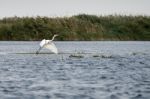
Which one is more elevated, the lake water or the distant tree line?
the distant tree line

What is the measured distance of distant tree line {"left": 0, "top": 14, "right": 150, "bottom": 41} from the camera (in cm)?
6006

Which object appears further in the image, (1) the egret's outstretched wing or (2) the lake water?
(1) the egret's outstretched wing

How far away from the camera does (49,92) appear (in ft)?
57.0

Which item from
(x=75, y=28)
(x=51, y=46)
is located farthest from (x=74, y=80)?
(x=75, y=28)

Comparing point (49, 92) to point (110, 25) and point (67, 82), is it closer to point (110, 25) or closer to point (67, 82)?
point (67, 82)

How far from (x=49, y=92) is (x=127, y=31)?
4739 centimetres

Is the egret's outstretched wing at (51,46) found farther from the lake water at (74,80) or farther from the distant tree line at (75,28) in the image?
the distant tree line at (75,28)

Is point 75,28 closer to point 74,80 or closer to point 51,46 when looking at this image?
point 51,46

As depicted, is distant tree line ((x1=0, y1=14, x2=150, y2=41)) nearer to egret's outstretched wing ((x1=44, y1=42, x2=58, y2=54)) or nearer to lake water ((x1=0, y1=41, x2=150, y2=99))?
egret's outstretched wing ((x1=44, y1=42, x2=58, y2=54))

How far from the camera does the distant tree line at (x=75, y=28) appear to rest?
2365 inches

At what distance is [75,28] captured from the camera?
2368 inches

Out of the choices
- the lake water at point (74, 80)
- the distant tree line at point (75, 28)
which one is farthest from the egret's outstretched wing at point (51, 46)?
the distant tree line at point (75, 28)

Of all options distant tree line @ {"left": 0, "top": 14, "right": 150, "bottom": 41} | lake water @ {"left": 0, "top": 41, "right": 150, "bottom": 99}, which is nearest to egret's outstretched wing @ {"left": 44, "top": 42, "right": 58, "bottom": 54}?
lake water @ {"left": 0, "top": 41, "right": 150, "bottom": 99}

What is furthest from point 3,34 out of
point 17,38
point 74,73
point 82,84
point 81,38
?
point 82,84
